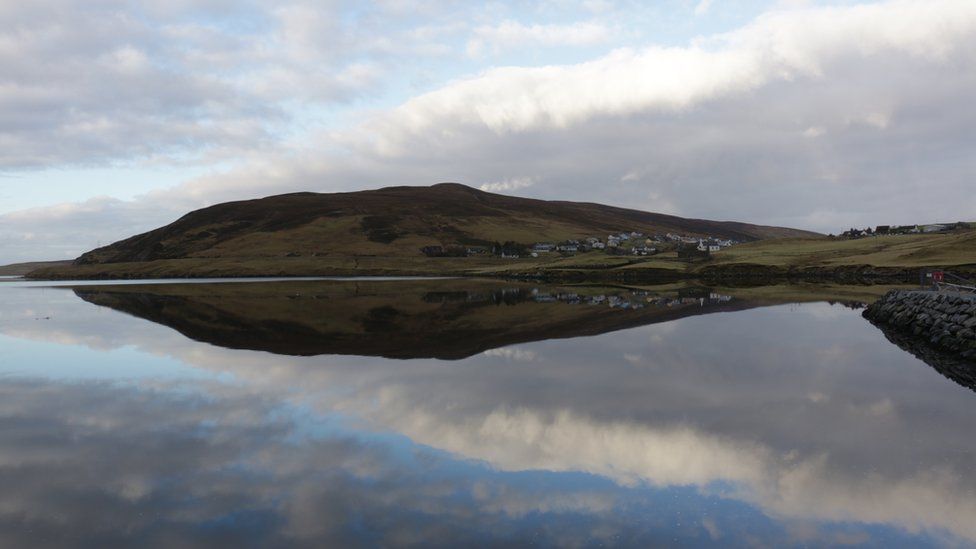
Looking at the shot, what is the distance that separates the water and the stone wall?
2.28 m

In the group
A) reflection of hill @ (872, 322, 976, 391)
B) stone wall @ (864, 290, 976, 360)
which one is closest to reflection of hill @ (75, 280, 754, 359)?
stone wall @ (864, 290, 976, 360)

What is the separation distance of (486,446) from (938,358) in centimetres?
2282

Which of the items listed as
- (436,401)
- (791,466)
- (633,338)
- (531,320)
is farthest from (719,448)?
(531,320)

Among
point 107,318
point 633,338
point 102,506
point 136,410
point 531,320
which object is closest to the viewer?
point 102,506

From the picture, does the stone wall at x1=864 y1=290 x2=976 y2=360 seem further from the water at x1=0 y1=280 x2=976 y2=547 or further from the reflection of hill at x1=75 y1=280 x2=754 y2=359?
the reflection of hill at x1=75 y1=280 x2=754 y2=359

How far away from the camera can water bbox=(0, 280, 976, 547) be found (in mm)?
10828

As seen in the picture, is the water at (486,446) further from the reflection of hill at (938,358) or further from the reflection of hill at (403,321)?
the reflection of hill at (403,321)

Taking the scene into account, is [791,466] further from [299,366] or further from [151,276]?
[151,276]

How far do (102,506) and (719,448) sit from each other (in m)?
12.1

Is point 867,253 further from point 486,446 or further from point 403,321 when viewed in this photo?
point 486,446

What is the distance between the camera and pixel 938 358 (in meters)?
28.3

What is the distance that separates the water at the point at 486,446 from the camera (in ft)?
35.5

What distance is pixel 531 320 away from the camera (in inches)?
1773

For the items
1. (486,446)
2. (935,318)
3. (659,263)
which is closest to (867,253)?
(659,263)
